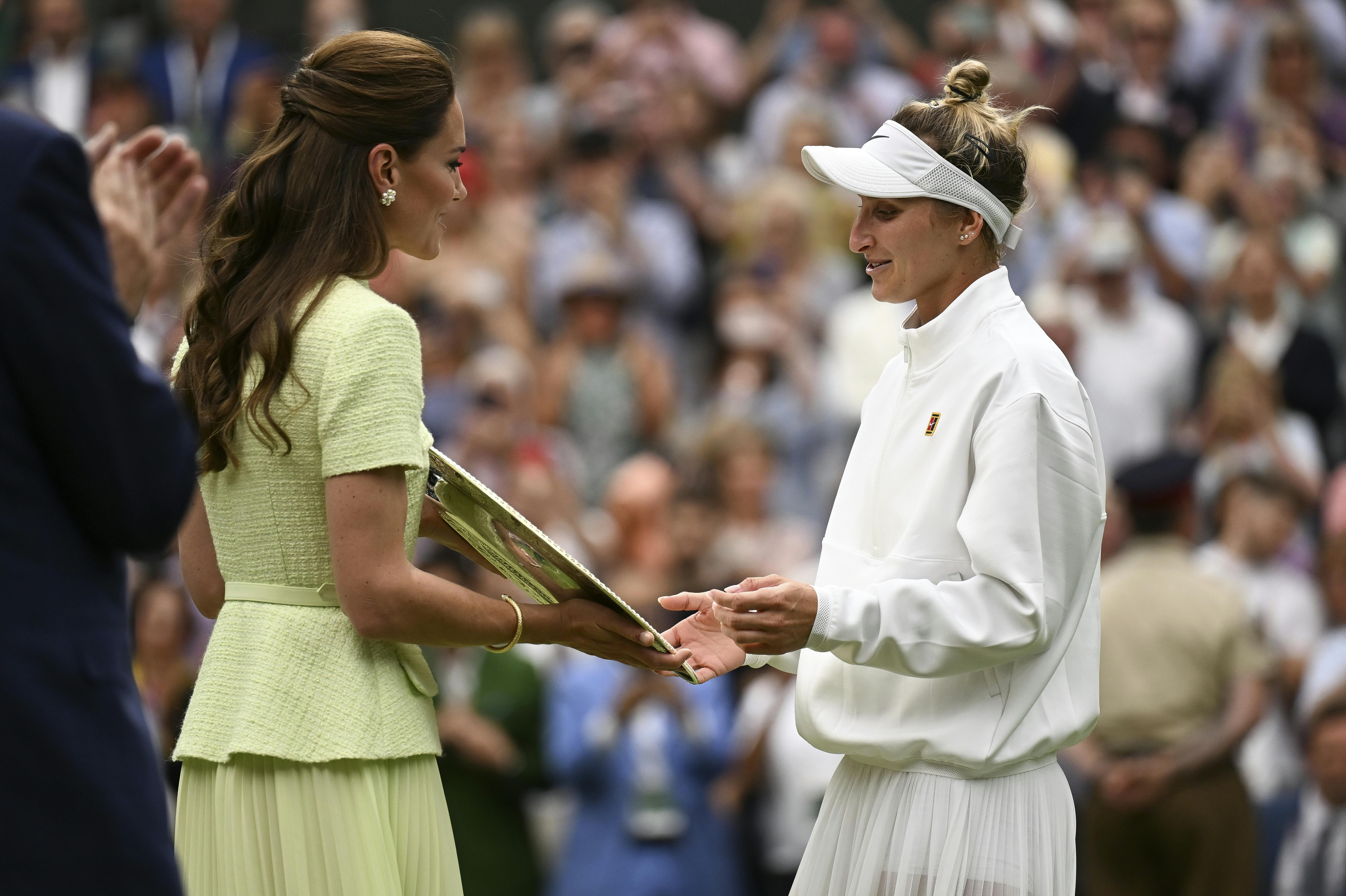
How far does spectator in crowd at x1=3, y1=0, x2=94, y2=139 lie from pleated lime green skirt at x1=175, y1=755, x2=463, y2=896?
7.41 meters

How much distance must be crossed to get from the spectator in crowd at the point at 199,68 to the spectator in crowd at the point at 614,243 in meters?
2.10

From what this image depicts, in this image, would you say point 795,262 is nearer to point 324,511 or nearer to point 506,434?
point 506,434

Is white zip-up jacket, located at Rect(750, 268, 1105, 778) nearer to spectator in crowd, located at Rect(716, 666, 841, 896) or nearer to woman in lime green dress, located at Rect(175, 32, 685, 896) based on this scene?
woman in lime green dress, located at Rect(175, 32, 685, 896)

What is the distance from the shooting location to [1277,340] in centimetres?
835

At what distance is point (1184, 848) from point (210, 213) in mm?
4303

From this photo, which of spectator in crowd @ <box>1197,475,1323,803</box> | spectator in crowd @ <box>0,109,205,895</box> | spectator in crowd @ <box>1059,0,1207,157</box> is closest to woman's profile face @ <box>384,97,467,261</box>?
spectator in crowd @ <box>0,109,205,895</box>

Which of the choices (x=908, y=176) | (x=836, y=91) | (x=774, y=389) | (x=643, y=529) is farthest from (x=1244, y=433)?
(x=908, y=176)

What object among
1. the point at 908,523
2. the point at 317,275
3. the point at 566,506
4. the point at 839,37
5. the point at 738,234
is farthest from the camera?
the point at 839,37

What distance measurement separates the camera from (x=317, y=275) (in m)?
2.77

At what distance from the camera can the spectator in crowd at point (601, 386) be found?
26.6 ft

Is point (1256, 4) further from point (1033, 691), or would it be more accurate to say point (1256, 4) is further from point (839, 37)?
point (1033, 691)

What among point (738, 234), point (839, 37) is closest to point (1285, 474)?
point (738, 234)

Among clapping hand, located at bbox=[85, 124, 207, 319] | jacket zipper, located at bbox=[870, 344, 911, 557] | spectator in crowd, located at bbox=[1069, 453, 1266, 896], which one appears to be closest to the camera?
clapping hand, located at bbox=[85, 124, 207, 319]

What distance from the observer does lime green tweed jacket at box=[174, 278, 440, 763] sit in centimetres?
267
